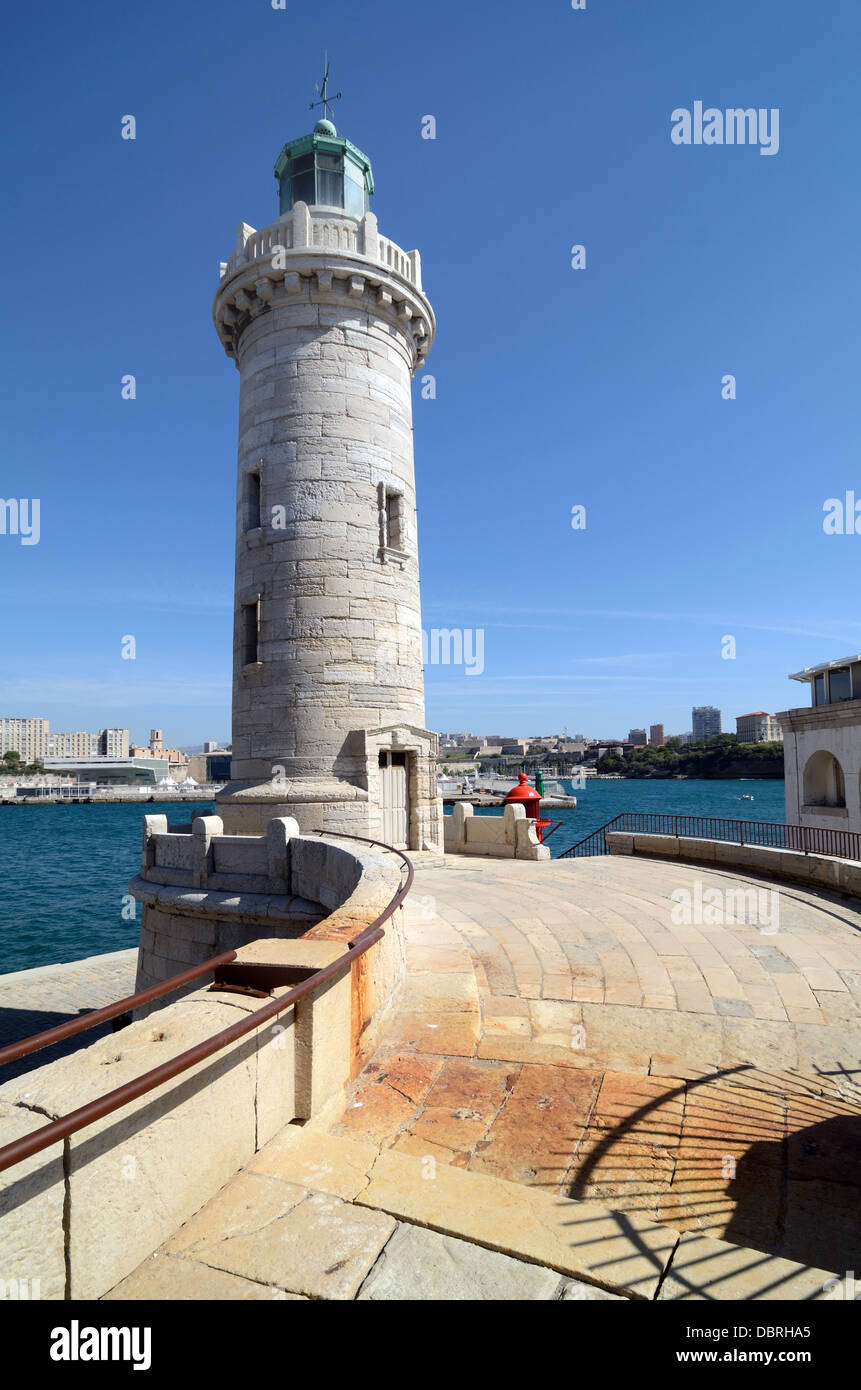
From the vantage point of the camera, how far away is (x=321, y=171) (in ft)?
49.2

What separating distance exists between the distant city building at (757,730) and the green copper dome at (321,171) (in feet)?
419

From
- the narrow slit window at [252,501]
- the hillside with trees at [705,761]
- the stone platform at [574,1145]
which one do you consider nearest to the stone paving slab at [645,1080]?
the stone platform at [574,1145]

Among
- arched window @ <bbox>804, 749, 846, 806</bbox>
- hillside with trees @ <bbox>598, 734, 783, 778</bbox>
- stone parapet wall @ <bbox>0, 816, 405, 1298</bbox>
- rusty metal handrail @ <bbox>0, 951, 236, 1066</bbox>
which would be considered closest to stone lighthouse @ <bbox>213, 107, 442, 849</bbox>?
stone parapet wall @ <bbox>0, 816, 405, 1298</bbox>

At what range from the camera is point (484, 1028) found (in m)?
5.24

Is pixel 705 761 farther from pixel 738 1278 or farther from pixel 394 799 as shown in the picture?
pixel 738 1278

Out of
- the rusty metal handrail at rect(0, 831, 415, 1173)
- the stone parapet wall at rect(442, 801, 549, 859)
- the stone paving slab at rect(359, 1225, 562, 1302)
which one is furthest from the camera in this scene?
the stone parapet wall at rect(442, 801, 549, 859)

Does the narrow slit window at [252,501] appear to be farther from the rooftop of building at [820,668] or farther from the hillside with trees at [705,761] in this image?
the hillside with trees at [705,761]

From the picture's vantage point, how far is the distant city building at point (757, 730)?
129000 mm

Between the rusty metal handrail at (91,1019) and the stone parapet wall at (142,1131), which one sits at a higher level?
the rusty metal handrail at (91,1019)

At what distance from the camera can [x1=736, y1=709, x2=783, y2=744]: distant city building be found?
→ 129000mm

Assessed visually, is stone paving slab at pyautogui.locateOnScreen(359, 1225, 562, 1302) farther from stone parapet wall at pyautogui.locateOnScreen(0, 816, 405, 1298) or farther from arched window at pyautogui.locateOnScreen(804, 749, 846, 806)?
arched window at pyautogui.locateOnScreen(804, 749, 846, 806)
